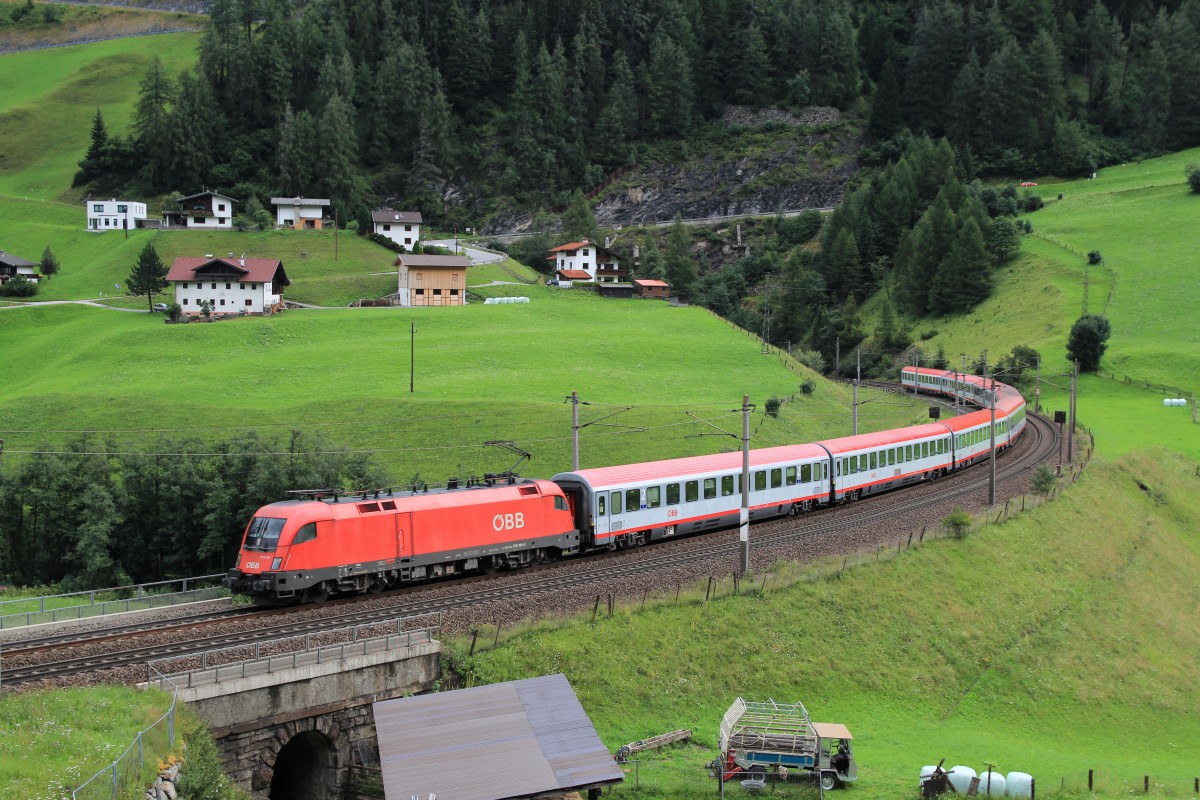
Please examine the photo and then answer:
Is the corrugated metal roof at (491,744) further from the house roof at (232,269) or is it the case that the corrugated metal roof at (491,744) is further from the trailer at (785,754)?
the house roof at (232,269)

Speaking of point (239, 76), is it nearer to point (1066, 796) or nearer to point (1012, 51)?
point (1012, 51)

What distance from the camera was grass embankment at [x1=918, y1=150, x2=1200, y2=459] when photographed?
7925 cm

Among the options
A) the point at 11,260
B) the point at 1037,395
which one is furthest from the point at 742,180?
the point at 11,260

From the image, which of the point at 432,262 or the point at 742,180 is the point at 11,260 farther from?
the point at 742,180

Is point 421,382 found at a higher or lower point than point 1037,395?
higher

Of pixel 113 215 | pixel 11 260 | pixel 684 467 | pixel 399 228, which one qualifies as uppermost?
pixel 113 215

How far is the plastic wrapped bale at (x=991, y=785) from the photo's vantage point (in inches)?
936

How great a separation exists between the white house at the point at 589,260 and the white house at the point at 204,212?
4099cm

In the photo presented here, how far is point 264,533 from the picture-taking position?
100ft

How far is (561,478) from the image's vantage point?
39312 millimetres

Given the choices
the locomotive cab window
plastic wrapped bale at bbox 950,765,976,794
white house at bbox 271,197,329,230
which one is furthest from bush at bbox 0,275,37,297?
plastic wrapped bale at bbox 950,765,976,794

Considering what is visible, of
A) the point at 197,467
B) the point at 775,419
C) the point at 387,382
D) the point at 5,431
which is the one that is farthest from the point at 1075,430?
the point at 5,431

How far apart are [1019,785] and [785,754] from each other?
212 inches

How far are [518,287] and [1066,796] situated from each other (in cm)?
9365
